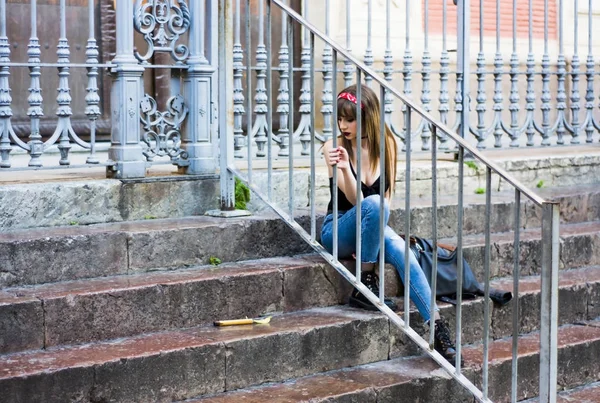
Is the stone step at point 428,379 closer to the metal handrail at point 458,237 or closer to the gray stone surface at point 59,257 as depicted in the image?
the metal handrail at point 458,237

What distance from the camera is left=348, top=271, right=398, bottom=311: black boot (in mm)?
5312

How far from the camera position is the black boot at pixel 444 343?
4977 mm

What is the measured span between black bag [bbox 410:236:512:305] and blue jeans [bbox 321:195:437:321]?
0.16 m

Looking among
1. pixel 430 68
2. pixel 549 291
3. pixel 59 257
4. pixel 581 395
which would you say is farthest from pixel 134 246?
pixel 430 68

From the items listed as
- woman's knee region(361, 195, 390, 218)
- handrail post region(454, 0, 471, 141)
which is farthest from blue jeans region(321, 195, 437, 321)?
handrail post region(454, 0, 471, 141)

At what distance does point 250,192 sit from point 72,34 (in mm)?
2295

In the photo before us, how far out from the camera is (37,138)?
5492 mm

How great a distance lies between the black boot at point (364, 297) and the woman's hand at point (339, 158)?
23.4 inches

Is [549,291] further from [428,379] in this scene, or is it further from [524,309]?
[524,309]

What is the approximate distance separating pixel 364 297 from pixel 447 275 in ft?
1.65

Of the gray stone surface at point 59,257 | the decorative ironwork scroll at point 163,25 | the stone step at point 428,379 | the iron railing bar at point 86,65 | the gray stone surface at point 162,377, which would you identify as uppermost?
the decorative ironwork scroll at point 163,25

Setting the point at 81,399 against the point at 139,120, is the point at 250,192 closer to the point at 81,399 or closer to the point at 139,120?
the point at 139,120

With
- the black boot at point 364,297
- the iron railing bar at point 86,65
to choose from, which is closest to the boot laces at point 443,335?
the black boot at point 364,297

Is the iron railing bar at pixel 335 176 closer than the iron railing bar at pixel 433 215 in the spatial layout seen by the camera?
No
